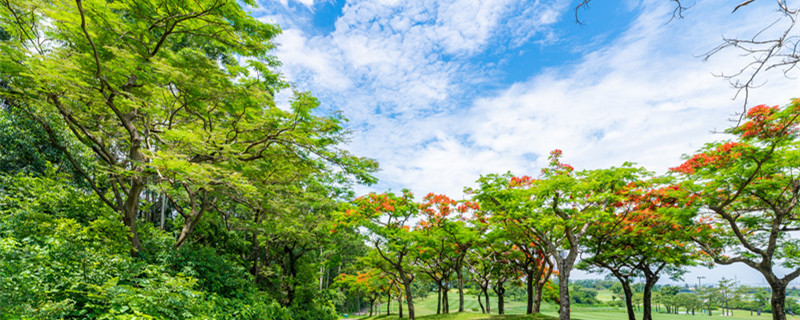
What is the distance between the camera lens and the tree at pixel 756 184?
30.0 ft

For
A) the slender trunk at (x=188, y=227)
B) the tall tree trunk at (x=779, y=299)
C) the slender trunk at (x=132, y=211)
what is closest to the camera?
the slender trunk at (x=132, y=211)

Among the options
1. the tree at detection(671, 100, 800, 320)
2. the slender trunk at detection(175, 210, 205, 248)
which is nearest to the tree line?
the tree at detection(671, 100, 800, 320)

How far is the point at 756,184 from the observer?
9.83 metres

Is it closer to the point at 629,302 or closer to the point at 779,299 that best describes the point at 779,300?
the point at 779,299

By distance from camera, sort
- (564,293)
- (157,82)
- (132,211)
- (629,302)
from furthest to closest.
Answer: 1. (629,302)
2. (564,293)
3. (132,211)
4. (157,82)

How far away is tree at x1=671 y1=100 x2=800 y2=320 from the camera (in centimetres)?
915

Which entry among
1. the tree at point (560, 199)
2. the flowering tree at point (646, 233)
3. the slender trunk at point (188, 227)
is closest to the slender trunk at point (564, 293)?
the tree at point (560, 199)

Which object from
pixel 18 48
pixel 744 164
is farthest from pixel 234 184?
pixel 744 164

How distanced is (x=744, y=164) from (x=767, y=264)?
411 centimetres

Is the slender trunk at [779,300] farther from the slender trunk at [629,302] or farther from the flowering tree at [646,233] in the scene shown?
the slender trunk at [629,302]

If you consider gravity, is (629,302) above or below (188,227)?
below

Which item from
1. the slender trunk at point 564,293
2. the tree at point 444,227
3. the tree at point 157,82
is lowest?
the slender trunk at point 564,293

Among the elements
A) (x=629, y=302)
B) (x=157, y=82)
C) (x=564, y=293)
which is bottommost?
(x=629, y=302)

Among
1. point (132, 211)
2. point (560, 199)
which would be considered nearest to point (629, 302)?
point (560, 199)
